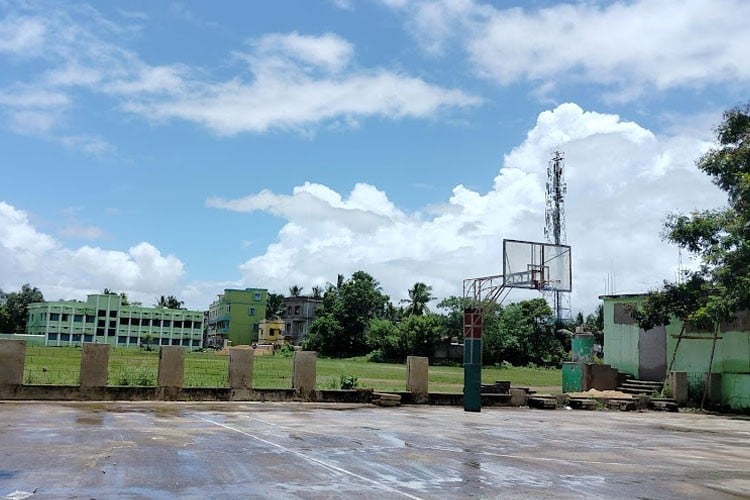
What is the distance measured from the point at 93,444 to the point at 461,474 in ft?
19.2

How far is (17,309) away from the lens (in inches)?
4220

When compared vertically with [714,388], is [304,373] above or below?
above

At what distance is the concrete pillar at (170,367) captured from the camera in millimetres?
21797

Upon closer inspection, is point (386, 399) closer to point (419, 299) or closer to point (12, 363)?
point (12, 363)

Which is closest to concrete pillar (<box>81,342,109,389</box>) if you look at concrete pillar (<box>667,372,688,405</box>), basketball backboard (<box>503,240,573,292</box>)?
basketball backboard (<box>503,240,573,292</box>)

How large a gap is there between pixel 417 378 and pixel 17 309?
97.9 m

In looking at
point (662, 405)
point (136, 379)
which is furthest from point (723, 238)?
point (136, 379)

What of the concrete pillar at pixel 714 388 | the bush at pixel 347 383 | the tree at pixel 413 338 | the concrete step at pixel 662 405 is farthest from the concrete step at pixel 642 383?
the tree at pixel 413 338

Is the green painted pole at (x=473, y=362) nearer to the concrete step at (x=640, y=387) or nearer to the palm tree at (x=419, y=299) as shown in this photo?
the concrete step at (x=640, y=387)

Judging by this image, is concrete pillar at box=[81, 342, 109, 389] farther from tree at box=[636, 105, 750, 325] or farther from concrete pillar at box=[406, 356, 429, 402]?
tree at box=[636, 105, 750, 325]

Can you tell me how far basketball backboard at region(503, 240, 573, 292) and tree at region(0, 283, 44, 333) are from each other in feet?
311

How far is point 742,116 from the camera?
97.9 feet

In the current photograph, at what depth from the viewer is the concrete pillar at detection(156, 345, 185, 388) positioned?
71.5 feet

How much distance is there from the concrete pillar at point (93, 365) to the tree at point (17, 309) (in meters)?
91.2
